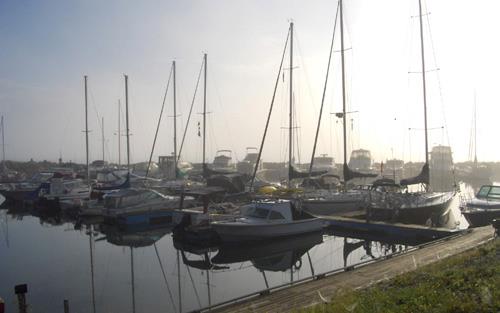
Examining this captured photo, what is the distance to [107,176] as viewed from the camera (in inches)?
2327

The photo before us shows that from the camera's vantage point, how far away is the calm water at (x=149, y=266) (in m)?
17.2

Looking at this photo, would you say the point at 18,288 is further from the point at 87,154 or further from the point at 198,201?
the point at 87,154

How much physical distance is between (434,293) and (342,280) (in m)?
4.68

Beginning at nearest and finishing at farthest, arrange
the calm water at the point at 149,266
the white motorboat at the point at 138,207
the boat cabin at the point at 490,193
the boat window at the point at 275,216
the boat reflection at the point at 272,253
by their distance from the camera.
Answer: the calm water at the point at 149,266 → the boat reflection at the point at 272,253 → the boat window at the point at 275,216 → the boat cabin at the point at 490,193 → the white motorboat at the point at 138,207

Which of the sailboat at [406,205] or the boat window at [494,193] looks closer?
the boat window at [494,193]

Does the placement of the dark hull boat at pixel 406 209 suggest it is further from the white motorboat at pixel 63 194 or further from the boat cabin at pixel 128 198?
the white motorboat at pixel 63 194

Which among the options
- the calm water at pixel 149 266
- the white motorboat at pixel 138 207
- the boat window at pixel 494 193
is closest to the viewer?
the calm water at pixel 149 266

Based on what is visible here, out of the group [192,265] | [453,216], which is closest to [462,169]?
[453,216]

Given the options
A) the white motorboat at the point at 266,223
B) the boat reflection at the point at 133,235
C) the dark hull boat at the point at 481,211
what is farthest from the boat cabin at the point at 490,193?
the boat reflection at the point at 133,235

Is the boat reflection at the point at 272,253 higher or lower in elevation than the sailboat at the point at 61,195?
lower

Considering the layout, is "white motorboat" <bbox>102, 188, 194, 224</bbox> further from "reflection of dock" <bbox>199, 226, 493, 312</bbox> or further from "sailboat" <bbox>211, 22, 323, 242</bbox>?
"reflection of dock" <bbox>199, 226, 493, 312</bbox>

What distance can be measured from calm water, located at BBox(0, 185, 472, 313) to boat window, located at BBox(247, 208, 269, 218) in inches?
66.0

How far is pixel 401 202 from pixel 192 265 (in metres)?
15.8

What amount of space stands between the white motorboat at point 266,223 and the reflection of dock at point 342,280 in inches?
348
